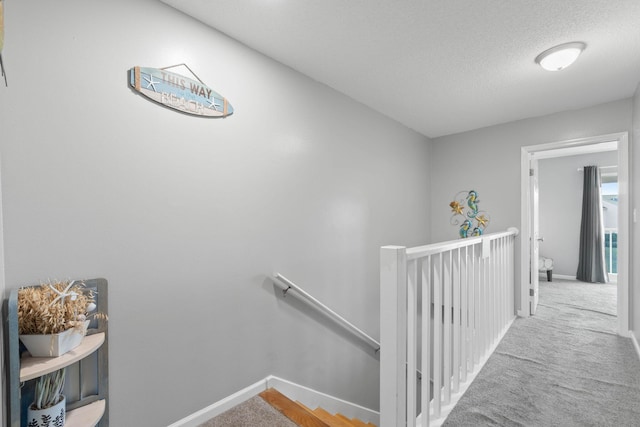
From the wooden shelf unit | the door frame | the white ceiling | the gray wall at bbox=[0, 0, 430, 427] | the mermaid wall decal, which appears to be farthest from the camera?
the mermaid wall decal

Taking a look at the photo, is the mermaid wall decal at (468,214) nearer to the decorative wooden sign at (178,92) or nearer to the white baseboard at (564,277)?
the decorative wooden sign at (178,92)

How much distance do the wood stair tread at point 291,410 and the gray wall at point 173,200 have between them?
0.43ft

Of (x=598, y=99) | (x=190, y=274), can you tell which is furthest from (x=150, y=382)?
(x=598, y=99)

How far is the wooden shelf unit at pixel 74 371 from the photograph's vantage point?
996 millimetres

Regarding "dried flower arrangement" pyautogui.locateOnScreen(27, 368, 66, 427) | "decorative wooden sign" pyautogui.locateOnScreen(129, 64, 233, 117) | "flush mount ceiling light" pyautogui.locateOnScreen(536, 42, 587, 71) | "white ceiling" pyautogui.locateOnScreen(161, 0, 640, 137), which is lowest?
"dried flower arrangement" pyautogui.locateOnScreen(27, 368, 66, 427)

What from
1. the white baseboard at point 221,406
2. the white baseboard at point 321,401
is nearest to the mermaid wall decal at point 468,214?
the white baseboard at point 321,401

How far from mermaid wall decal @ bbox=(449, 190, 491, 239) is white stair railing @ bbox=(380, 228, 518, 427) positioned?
0.66 meters

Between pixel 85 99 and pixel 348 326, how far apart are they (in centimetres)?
238

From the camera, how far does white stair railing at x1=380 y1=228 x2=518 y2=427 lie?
1271 millimetres

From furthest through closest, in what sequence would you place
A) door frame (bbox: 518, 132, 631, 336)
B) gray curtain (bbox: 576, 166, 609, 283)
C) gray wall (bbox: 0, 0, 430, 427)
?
gray curtain (bbox: 576, 166, 609, 283) → door frame (bbox: 518, 132, 631, 336) → gray wall (bbox: 0, 0, 430, 427)

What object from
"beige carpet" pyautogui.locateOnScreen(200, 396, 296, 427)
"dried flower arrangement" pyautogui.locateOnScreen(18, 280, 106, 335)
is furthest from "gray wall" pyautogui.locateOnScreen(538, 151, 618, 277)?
"dried flower arrangement" pyautogui.locateOnScreen(18, 280, 106, 335)

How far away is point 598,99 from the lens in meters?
2.77

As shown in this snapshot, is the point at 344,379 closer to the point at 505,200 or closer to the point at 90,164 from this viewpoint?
the point at 90,164

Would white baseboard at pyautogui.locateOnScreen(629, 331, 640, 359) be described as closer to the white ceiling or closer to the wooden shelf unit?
the white ceiling
